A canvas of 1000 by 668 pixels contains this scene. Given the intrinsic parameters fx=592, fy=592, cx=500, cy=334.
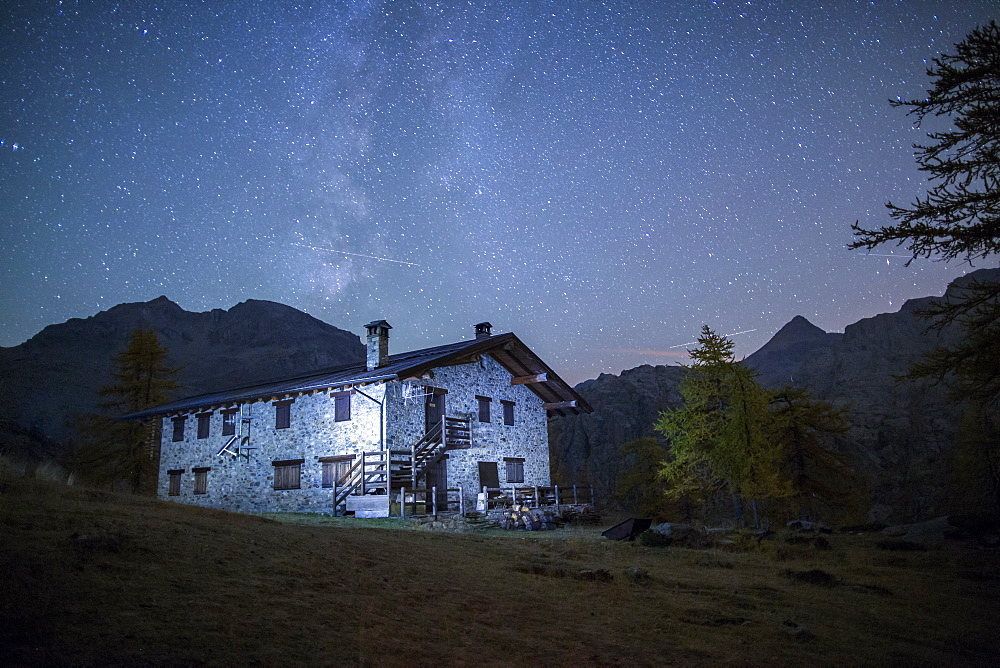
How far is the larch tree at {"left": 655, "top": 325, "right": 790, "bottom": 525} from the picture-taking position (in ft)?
80.8

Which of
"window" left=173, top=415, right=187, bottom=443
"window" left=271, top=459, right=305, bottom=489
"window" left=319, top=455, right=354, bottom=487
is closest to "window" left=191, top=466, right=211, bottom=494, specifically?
"window" left=173, top=415, right=187, bottom=443

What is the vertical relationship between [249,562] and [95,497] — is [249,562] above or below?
below

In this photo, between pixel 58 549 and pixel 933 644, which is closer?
pixel 58 549

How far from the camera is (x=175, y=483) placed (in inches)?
1335

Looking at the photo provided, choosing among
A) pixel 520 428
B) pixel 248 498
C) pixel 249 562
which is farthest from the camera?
pixel 520 428

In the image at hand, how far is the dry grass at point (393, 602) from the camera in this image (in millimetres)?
5676

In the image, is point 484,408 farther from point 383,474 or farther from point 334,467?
point 334,467

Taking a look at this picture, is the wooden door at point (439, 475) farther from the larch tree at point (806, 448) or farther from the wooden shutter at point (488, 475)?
the larch tree at point (806, 448)

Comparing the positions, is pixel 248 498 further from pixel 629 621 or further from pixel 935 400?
pixel 935 400

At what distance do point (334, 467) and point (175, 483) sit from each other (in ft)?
41.7

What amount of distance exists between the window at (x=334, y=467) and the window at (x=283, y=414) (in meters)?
3.23

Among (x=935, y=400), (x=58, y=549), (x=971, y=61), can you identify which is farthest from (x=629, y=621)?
(x=935, y=400)

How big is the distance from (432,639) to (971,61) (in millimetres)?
13896

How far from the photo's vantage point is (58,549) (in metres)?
7.19
